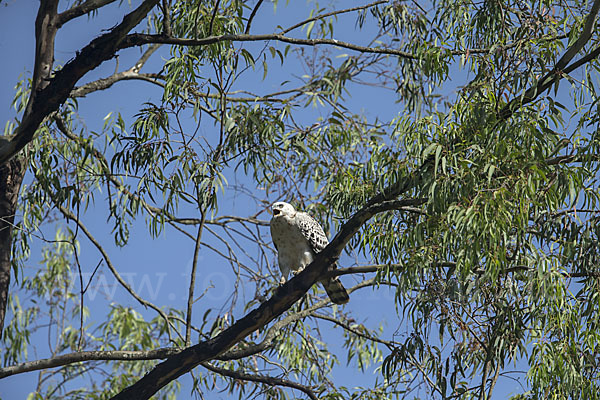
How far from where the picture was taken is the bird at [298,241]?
19.7 ft

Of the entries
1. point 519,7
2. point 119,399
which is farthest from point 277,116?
point 119,399

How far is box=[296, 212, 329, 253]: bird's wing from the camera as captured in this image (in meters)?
6.01

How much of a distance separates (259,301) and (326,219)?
85 cm

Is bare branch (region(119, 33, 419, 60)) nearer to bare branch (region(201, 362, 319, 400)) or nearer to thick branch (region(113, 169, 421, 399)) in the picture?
thick branch (region(113, 169, 421, 399))

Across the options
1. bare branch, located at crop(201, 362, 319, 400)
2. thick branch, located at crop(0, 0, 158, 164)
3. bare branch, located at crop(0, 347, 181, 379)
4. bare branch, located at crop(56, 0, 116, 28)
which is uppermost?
bare branch, located at crop(56, 0, 116, 28)

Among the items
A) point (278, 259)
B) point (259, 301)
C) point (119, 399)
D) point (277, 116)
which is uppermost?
point (277, 116)

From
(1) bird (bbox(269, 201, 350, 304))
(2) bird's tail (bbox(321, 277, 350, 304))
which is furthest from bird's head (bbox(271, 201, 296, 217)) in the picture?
(2) bird's tail (bbox(321, 277, 350, 304))

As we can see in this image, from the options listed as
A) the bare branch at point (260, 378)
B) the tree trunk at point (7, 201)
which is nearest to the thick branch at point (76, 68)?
the tree trunk at point (7, 201)

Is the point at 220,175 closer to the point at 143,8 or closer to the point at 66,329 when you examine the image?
the point at 143,8

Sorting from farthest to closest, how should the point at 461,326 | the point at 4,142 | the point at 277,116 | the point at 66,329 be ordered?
1. the point at 66,329
2. the point at 277,116
3. the point at 4,142
4. the point at 461,326

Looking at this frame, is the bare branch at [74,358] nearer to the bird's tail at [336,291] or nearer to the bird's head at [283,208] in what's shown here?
the bird's tail at [336,291]

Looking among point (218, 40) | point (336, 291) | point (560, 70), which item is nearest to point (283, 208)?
point (336, 291)

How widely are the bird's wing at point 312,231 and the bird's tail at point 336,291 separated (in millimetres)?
286

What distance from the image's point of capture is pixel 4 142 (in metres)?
5.03
